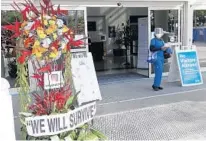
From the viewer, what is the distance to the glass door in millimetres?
8268

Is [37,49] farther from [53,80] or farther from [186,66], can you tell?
[186,66]

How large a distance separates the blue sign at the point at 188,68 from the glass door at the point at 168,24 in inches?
45.0

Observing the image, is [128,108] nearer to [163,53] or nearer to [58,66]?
[163,53]

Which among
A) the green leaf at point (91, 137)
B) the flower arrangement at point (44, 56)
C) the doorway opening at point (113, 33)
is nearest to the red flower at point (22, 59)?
the flower arrangement at point (44, 56)

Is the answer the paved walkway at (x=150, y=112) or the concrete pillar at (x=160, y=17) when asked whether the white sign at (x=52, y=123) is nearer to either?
the paved walkway at (x=150, y=112)

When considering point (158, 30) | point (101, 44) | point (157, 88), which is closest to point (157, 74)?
point (157, 88)

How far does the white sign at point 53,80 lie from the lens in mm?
2943

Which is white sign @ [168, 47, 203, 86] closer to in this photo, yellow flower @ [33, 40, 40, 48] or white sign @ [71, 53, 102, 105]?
white sign @ [71, 53, 102, 105]

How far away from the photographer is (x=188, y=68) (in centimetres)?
720

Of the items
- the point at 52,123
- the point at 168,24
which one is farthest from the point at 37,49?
the point at 168,24

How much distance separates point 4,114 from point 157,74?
465 cm

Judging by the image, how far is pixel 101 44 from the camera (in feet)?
47.1

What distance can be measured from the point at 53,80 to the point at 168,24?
21.4 feet

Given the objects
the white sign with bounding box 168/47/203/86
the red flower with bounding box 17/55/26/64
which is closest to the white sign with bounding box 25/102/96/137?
the red flower with bounding box 17/55/26/64
